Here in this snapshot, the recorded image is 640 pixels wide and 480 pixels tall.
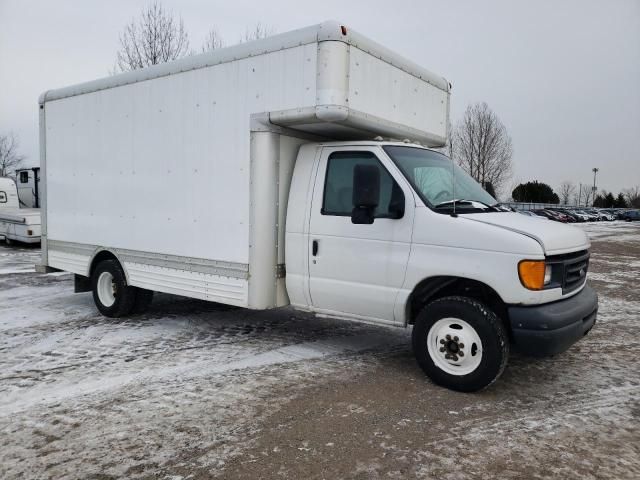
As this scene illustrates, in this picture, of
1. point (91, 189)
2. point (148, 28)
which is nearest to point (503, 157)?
point (148, 28)

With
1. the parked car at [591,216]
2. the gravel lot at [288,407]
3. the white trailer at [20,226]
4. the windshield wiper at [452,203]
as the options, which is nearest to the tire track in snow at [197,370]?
the gravel lot at [288,407]

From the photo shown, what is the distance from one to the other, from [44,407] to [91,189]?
3.84 metres

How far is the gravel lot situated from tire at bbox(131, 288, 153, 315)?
1.33 feet

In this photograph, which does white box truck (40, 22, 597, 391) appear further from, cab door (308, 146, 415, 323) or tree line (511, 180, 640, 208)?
tree line (511, 180, 640, 208)

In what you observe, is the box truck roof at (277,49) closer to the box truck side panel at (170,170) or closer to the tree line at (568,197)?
the box truck side panel at (170,170)

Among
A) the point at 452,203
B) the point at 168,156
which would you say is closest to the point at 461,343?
the point at 452,203

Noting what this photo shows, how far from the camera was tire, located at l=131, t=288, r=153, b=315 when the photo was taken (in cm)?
725

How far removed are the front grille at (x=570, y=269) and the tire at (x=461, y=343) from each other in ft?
2.17

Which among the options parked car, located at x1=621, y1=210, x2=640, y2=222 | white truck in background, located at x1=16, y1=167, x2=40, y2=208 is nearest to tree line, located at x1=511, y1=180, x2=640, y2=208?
parked car, located at x1=621, y1=210, x2=640, y2=222

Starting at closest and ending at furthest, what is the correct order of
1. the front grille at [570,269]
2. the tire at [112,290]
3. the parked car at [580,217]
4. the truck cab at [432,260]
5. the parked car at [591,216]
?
the truck cab at [432,260]
the front grille at [570,269]
the tire at [112,290]
the parked car at [580,217]
the parked car at [591,216]

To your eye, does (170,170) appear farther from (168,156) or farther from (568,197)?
(568,197)

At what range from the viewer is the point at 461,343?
4.61m

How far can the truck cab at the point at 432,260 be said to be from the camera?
4352mm

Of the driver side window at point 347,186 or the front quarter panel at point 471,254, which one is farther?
the driver side window at point 347,186
